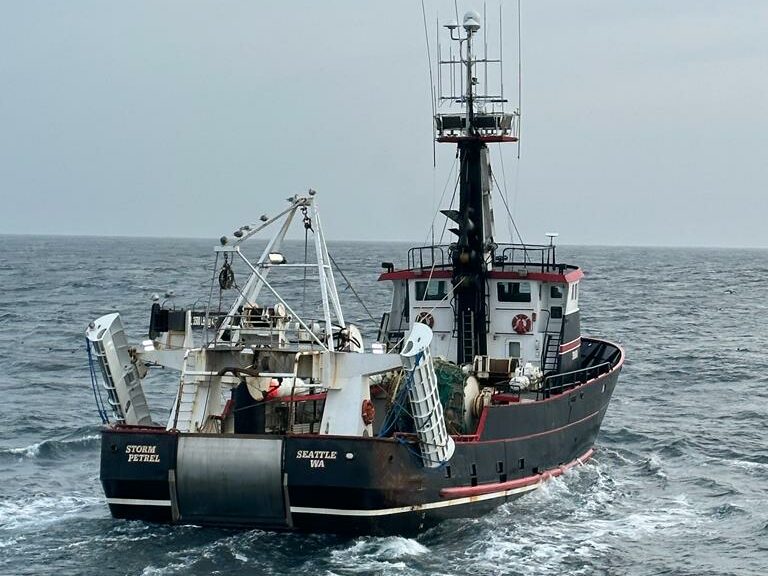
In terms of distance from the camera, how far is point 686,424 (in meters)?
40.0

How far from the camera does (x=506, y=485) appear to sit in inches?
1119

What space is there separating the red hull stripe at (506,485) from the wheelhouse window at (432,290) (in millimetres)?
5267

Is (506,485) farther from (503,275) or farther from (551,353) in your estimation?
(503,275)

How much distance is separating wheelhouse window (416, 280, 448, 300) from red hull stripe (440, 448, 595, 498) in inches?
207

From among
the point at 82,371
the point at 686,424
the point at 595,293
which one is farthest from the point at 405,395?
the point at 595,293

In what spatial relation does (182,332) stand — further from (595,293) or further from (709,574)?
(595,293)

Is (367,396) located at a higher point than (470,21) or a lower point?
lower

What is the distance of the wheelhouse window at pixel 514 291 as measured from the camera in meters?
32.5

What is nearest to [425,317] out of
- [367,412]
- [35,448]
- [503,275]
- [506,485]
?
[503,275]

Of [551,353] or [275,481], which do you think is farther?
[551,353]

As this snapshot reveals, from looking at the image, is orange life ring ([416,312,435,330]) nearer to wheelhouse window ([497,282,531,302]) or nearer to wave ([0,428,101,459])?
wheelhouse window ([497,282,531,302])

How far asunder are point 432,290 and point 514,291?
209 cm

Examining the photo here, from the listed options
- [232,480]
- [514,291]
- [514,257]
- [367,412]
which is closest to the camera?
[232,480]

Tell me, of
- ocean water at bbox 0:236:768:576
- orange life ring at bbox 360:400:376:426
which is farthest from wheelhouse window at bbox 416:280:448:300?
orange life ring at bbox 360:400:376:426
